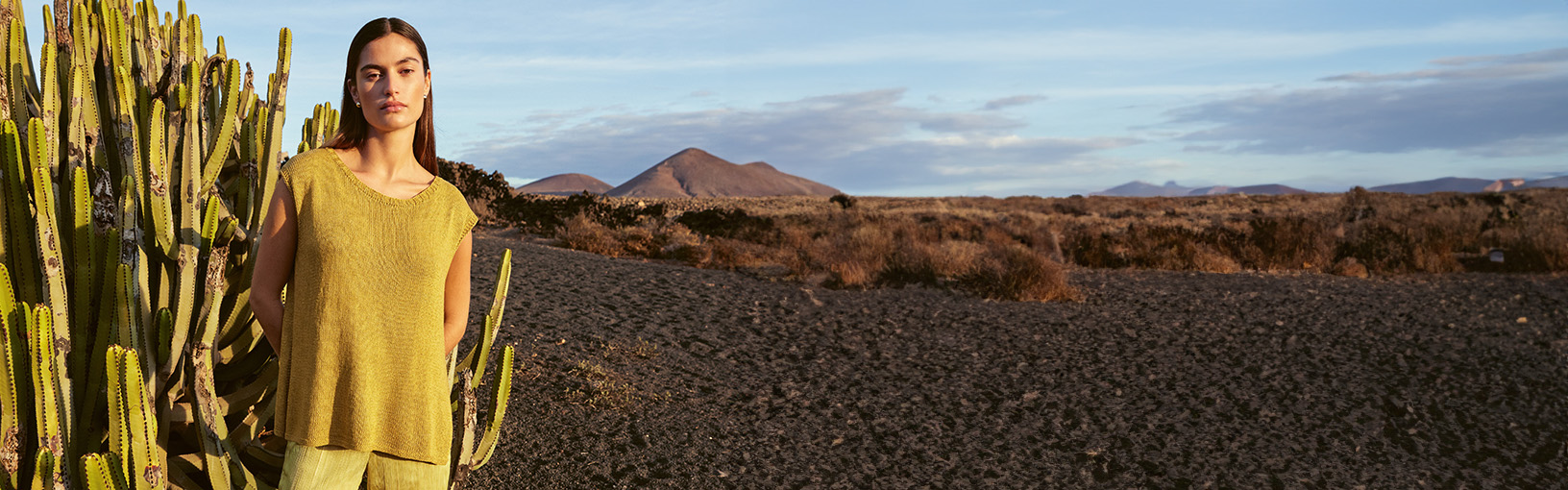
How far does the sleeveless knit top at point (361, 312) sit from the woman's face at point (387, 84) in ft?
0.47

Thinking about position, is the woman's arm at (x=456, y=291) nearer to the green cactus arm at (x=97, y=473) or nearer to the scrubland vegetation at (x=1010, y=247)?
the green cactus arm at (x=97, y=473)

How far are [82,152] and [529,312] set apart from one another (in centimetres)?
485

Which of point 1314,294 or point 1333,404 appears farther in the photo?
point 1314,294

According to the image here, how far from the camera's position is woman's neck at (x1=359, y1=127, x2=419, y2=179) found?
2.12m

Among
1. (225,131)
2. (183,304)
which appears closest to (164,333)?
(183,304)

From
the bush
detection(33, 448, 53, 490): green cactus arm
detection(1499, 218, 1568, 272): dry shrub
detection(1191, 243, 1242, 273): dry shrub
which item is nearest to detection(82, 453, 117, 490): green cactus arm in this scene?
detection(33, 448, 53, 490): green cactus arm

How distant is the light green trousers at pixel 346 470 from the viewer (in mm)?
2119

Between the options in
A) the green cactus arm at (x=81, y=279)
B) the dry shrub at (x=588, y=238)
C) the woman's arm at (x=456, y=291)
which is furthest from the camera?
the dry shrub at (x=588, y=238)

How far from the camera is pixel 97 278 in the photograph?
2463 mm

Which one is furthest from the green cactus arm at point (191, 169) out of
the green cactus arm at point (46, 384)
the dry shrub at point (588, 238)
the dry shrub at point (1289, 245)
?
the dry shrub at point (1289, 245)

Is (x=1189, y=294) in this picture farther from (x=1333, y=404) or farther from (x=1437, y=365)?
(x=1333, y=404)

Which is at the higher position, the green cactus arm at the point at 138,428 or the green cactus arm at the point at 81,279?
the green cactus arm at the point at 81,279

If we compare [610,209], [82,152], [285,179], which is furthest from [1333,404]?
[610,209]

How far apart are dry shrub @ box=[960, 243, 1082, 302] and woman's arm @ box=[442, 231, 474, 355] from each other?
7.60m
